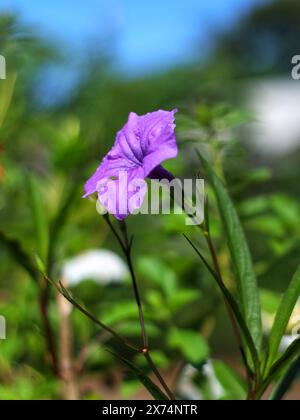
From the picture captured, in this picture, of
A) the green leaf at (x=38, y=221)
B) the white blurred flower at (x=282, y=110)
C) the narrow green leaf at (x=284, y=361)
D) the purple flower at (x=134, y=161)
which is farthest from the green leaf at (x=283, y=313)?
the white blurred flower at (x=282, y=110)

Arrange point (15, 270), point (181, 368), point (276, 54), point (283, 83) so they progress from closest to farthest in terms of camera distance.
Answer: point (181, 368), point (15, 270), point (283, 83), point (276, 54)

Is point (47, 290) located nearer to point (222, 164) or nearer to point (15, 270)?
point (222, 164)

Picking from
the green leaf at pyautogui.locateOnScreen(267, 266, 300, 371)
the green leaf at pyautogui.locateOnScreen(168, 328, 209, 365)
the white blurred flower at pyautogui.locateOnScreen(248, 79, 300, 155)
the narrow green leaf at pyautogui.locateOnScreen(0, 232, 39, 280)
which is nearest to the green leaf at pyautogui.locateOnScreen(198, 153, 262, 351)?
the green leaf at pyautogui.locateOnScreen(267, 266, 300, 371)

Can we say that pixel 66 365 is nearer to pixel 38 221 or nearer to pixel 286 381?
pixel 38 221

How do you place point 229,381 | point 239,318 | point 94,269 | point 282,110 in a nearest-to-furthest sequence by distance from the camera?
point 239,318
point 229,381
point 94,269
point 282,110

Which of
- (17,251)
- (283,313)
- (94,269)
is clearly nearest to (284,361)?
(283,313)

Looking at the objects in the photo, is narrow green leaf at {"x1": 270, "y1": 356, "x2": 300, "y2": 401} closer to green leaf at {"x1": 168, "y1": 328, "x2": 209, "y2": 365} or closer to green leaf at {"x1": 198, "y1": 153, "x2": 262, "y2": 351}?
green leaf at {"x1": 198, "y1": 153, "x2": 262, "y2": 351}

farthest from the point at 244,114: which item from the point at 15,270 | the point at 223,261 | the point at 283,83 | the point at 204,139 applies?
the point at 283,83
